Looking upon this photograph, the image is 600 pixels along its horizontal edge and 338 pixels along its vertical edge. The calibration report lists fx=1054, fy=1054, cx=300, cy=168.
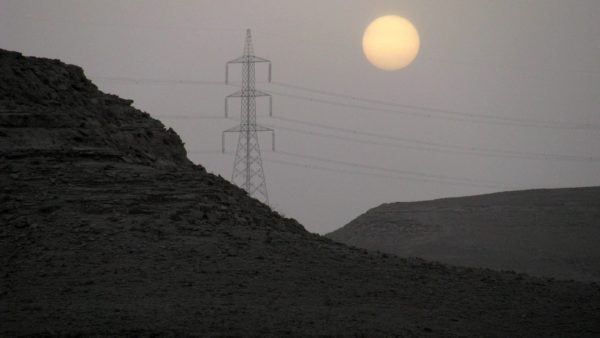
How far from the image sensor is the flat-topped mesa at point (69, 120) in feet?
93.4

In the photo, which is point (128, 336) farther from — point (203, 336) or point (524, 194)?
point (524, 194)

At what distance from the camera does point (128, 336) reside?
19406mm

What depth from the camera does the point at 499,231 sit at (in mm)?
65938

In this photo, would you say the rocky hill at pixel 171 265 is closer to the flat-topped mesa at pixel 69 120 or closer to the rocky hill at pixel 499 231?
the flat-topped mesa at pixel 69 120

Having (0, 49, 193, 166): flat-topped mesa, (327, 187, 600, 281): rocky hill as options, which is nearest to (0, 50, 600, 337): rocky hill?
(0, 49, 193, 166): flat-topped mesa

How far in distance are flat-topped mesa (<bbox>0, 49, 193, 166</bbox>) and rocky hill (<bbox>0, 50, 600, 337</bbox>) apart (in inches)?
2.3

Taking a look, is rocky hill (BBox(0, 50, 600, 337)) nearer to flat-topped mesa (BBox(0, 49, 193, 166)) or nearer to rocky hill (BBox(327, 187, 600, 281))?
flat-topped mesa (BBox(0, 49, 193, 166))

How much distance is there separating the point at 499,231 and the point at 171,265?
44949 mm

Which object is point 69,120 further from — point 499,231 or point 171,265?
point 499,231

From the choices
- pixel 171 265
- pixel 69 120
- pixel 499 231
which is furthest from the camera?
pixel 499 231

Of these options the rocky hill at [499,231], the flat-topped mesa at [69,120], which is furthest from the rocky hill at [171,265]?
the rocky hill at [499,231]

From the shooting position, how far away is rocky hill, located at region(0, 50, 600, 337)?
68.9 ft

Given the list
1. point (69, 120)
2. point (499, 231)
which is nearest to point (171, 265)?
point (69, 120)

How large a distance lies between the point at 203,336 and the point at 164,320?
1.16 m
